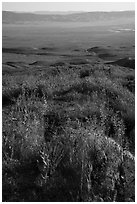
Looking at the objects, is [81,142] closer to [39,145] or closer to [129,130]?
[39,145]

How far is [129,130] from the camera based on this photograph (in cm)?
689

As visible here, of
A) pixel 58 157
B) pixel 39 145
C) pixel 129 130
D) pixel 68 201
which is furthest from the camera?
pixel 129 130

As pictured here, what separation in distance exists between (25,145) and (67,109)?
2.41 m

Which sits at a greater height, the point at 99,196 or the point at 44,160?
the point at 44,160

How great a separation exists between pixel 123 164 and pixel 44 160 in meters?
0.93

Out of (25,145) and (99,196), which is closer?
(99,196)

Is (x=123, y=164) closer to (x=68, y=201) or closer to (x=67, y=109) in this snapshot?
(x=68, y=201)

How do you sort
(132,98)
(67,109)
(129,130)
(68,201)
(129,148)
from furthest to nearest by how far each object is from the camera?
(132,98) → (67,109) → (129,130) → (129,148) → (68,201)

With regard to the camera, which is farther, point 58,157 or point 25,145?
point 25,145

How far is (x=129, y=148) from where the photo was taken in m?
5.95

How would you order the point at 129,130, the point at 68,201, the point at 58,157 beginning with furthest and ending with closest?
the point at 129,130
the point at 58,157
the point at 68,201

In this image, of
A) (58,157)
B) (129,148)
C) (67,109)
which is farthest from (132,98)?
(58,157)

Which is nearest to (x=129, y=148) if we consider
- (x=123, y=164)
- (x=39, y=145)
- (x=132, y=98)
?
(x=123, y=164)

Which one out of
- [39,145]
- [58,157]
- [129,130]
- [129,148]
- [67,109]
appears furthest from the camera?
[67,109]
